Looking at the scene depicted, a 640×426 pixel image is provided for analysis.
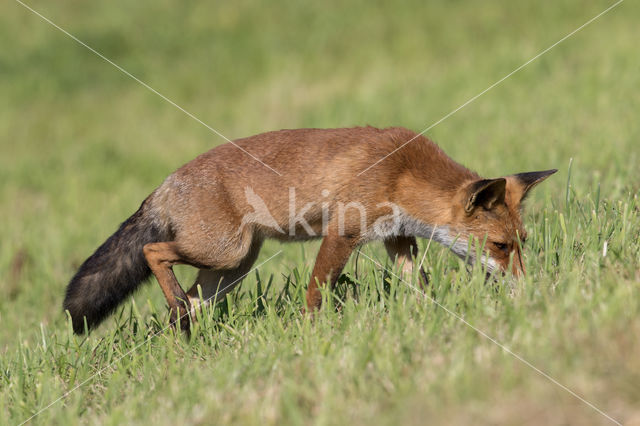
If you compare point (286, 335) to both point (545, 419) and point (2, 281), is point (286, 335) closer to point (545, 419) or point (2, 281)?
point (545, 419)

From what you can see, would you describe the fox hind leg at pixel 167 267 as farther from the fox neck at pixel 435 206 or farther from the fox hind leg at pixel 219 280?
the fox neck at pixel 435 206

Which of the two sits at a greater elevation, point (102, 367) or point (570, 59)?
point (570, 59)

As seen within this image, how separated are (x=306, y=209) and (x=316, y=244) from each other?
92.9 inches

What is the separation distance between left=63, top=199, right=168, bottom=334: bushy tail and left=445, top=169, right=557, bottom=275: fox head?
91.9 inches

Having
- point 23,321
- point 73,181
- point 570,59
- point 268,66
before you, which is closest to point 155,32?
point 268,66

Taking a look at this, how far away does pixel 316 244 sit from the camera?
24.5 ft

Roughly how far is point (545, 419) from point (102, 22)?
18484 mm

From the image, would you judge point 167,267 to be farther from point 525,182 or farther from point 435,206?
point 525,182

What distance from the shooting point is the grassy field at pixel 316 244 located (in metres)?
3.23

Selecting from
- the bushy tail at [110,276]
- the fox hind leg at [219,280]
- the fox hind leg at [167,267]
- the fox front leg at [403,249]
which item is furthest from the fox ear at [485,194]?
the bushy tail at [110,276]

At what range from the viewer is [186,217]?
5137 mm

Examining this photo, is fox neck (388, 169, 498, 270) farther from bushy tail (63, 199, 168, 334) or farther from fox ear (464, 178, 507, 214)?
bushy tail (63, 199, 168, 334)

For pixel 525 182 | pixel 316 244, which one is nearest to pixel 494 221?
pixel 525 182

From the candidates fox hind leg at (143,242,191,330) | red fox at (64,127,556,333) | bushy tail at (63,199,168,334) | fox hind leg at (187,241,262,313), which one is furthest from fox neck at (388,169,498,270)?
bushy tail at (63,199,168,334)
